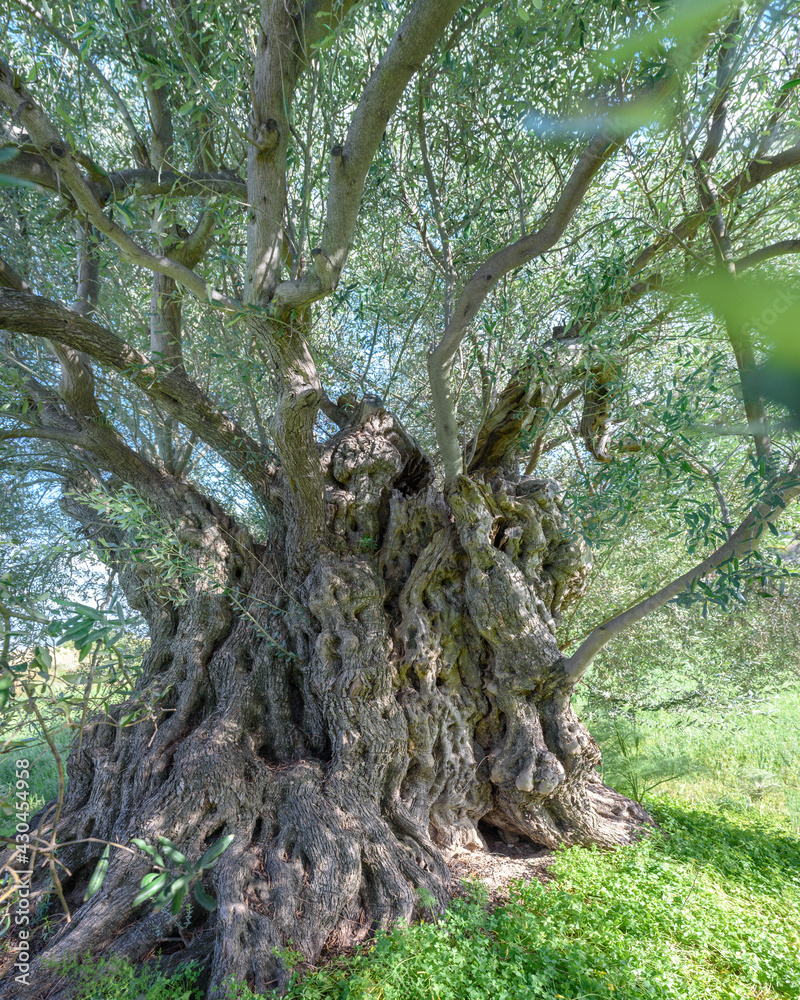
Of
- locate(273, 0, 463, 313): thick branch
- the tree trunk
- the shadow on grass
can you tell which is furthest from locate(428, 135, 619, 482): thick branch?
the shadow on grass

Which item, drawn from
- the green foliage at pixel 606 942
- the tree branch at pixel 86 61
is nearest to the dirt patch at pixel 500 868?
the green foliage at pixel 606 942

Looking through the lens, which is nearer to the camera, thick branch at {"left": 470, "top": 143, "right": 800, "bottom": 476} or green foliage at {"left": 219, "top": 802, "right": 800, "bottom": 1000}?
green foliage at {"left": 219, "top": 802, "right": 800, "bottom": 1000}

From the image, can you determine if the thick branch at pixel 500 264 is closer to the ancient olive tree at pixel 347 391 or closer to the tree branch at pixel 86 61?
the ancient olive tree at pixel 347 391

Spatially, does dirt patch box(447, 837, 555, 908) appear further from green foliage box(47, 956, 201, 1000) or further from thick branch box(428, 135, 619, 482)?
thick branch box(428, 135, 619, 482)

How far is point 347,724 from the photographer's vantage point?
400cm

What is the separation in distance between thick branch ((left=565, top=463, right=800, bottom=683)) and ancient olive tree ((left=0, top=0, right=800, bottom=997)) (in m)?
0.03

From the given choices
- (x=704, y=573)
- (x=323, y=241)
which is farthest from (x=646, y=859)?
(x=323, y=241)

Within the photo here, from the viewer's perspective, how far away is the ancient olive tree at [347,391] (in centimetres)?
325

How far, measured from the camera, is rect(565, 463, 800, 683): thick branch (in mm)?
3020

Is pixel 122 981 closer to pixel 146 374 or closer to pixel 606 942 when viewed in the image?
pixel 606 942

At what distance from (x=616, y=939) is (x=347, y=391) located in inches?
195

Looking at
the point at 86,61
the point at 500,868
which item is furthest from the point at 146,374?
the point at 500,868

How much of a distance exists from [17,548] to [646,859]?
6.56 meters

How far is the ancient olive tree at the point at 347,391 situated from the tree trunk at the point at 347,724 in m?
0.03
